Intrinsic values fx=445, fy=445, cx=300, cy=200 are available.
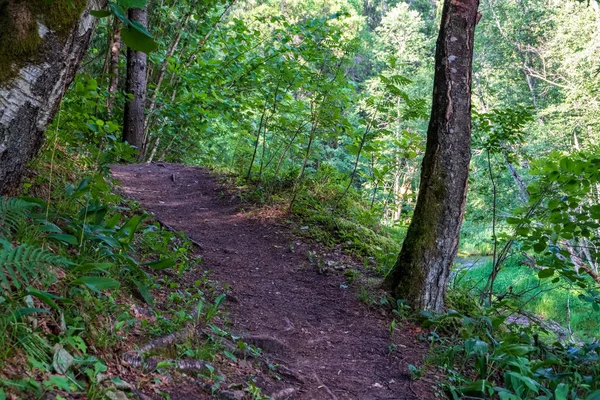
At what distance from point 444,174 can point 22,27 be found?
3746 millimetres

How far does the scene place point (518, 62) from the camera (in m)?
19.0

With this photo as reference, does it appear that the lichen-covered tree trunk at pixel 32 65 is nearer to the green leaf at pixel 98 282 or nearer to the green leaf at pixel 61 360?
the green leaf at pixel 98 282

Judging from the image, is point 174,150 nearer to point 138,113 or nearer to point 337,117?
point 138,113

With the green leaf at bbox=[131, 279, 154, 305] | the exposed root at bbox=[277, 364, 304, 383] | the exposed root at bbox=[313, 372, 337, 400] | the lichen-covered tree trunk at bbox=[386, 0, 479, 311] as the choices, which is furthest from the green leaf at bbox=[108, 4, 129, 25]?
the lichen-covered tree trunk at bbox=[386, 0, 479, 311]

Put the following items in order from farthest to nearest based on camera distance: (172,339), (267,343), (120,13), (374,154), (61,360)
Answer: (374,154) < (267,343) < (172,339) < (61,360) < (120,13)

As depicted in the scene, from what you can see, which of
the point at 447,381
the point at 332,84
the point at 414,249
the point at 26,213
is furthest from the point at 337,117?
the point at 26,213

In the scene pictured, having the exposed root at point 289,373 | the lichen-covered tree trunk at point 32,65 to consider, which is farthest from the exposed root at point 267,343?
the lichen-covered tree trunk at point 32,65

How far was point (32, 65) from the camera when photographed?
2.22 meters

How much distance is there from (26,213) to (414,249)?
3499mm

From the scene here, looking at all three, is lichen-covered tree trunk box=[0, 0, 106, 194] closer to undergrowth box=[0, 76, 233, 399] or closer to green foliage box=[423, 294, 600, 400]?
undergrowth box=[0, 76, 233, 399]

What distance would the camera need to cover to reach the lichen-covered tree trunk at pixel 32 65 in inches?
85.1

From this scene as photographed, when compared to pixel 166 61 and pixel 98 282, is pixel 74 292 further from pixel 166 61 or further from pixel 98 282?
pixel 166 61

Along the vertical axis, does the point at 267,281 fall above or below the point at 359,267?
below

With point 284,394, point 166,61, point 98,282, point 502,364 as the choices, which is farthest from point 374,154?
point 166,61
